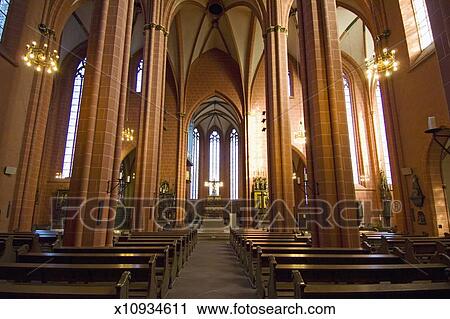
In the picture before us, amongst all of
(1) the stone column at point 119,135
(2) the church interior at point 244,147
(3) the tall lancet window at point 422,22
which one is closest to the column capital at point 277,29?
(2) the church interior at point 244,147

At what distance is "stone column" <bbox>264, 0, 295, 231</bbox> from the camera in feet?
38.0

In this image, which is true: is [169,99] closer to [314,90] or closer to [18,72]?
[18,72]

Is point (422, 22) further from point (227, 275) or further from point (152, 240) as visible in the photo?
point (152, 240)

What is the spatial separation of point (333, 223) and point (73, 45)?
2246 centimetres

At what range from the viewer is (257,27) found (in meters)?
21.1

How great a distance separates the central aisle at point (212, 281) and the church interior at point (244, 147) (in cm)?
6

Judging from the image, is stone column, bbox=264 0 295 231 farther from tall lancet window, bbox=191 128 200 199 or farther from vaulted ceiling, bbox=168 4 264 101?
tall lancet window, bbox=191 128 200 199

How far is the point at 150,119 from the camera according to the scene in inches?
512

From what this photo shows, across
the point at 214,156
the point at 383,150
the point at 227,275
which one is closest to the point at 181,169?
the point at 214,156

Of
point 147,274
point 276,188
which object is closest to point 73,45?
point 276,188

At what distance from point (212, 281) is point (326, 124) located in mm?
4949

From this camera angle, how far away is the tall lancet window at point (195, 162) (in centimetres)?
3369
